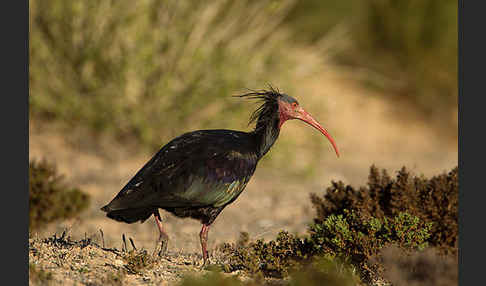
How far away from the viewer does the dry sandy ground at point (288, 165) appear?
6.89 metres

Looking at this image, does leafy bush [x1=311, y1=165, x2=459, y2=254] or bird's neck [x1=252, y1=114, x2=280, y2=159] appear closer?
bird's neck [x1=252, y1=114, x2=280, y2=159]

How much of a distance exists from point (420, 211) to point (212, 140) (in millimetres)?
1926

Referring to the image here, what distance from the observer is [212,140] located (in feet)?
15.3

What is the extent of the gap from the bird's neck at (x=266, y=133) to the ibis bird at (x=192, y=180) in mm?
24

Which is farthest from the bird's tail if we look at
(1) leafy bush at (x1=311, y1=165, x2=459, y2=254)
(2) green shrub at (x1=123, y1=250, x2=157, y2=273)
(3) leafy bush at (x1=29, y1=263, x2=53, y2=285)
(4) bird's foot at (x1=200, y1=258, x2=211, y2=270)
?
(1) leafy bush at (x1=311, y1=165, x2=459, y2=254)

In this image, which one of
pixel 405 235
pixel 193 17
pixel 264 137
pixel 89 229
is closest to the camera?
pixel 405 235

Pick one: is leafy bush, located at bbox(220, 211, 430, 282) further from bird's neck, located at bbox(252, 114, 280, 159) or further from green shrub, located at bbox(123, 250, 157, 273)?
bird's neck, located at bbox(252, 114, 280, 159)

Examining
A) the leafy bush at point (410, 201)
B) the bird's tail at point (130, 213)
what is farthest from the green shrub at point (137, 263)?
the leafy bush at point (410, 201)

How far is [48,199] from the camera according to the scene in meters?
6.67

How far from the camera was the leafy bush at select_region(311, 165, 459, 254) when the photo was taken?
5.13m

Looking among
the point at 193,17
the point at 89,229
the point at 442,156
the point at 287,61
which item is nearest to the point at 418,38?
the point at 442,156

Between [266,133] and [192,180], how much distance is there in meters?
0.81

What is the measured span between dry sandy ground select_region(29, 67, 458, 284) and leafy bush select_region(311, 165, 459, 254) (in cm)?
24

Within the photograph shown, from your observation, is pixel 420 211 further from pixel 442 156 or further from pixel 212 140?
pixel 442 156
